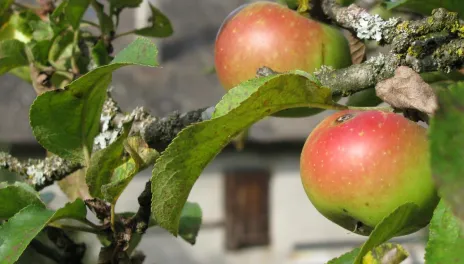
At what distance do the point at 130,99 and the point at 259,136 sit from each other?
3.16 ft

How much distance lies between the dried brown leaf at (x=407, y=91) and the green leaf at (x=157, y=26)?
0.51 meters

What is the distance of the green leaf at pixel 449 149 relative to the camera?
0.35 meters

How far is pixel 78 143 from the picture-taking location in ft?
2.33

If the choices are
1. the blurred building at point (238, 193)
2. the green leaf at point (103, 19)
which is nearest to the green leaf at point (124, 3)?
the green leaf at point (103, 19)

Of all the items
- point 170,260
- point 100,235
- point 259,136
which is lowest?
point 170,260

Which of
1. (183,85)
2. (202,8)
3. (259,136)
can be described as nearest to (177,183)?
(259,136)

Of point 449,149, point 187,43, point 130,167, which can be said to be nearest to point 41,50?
point 130,167

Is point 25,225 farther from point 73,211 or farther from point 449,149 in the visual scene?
point 449,149

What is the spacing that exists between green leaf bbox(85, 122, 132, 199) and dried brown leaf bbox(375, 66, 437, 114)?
22 centimetres

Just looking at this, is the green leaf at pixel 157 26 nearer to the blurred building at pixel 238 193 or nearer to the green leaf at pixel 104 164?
the green leaf at pixel 104 164

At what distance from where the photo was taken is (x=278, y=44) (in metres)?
0.70

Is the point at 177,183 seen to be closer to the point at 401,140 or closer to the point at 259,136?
the point at 401,140

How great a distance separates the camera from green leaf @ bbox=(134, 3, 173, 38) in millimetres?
1015

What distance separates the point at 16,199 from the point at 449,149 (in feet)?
1.38
